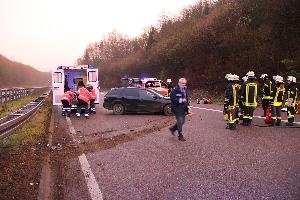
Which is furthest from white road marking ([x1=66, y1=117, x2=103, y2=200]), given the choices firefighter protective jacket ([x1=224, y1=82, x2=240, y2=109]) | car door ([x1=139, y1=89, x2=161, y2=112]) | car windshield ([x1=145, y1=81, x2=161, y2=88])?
car windshield ([x1=145, y1=81, x2=161, y2=88])

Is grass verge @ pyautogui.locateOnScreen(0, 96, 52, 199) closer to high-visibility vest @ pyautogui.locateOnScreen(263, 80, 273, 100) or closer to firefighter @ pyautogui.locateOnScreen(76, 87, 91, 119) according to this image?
firefighter @ pyautogui.locateOnScreen(76, 87, 91, 119)

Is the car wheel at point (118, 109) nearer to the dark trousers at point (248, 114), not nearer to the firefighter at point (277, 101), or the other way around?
the dark trousers at point (248, 114)

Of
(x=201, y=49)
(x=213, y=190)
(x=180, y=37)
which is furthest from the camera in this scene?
(x=180, y=37)

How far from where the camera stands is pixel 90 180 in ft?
22.9

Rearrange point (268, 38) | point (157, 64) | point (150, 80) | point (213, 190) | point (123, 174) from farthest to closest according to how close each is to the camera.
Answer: point (157, 64) → point (268, 38) → point (150, 80) → point (123, 174) → point (213, 190)

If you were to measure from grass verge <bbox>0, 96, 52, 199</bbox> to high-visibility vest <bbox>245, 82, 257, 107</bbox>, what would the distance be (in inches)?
276

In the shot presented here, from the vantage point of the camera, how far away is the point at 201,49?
132 ft

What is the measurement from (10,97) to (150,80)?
1248 centimetres

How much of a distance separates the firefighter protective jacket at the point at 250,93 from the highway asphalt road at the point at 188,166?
1.42 meters

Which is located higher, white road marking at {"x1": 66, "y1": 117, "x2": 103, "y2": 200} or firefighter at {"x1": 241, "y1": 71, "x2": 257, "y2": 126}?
firefighter at {"x1": 241, "y1": 71, "x2": 257, "y2": 126}

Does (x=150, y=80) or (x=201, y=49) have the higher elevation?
(x=201, y=49)

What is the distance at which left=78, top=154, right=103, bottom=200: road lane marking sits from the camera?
19.9 ft

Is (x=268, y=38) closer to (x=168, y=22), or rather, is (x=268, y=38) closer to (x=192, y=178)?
(x=192, y=178)

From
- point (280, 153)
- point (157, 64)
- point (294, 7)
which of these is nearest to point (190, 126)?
point (280, 153)
